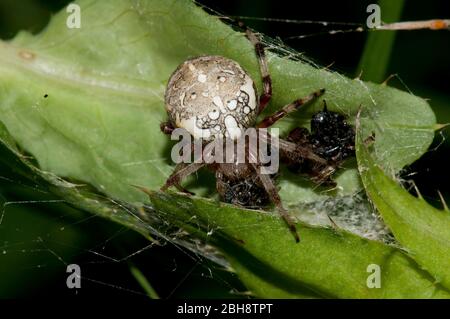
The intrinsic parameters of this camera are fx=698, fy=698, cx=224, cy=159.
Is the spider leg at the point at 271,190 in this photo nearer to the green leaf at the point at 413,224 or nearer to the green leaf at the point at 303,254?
the green leaf at the point at 303,254

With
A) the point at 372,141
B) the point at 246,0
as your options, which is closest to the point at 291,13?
the point at 246,0

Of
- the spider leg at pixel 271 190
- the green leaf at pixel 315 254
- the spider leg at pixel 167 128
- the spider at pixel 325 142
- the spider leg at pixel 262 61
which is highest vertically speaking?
the spider leg at pixel 262 61

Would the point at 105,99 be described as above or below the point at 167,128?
above

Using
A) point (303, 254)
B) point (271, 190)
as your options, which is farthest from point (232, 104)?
point (303, 254)

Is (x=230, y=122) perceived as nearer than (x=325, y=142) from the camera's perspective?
No

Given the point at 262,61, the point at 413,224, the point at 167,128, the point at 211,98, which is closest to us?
the point at 413,224

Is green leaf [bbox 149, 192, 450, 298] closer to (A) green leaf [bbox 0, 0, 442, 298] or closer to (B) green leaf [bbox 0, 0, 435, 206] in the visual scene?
(A) green leaf [bbox 0, 0, 442, 298]

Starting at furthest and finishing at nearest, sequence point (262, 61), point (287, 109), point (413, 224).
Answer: point (287, 109) < point (262, 61) < point (413, 224)

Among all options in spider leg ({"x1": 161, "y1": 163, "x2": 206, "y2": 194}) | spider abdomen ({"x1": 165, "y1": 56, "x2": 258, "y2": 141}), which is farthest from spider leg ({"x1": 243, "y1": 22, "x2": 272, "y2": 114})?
spider leg ({"x1": 161, "y1": 163, "x2": 206, "y2": 194})

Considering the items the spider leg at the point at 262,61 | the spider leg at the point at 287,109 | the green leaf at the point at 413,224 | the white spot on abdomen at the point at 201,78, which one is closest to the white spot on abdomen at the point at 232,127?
the spider leg at the point at 287,109

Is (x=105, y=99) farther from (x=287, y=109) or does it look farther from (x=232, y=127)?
(x=287, y=109)
